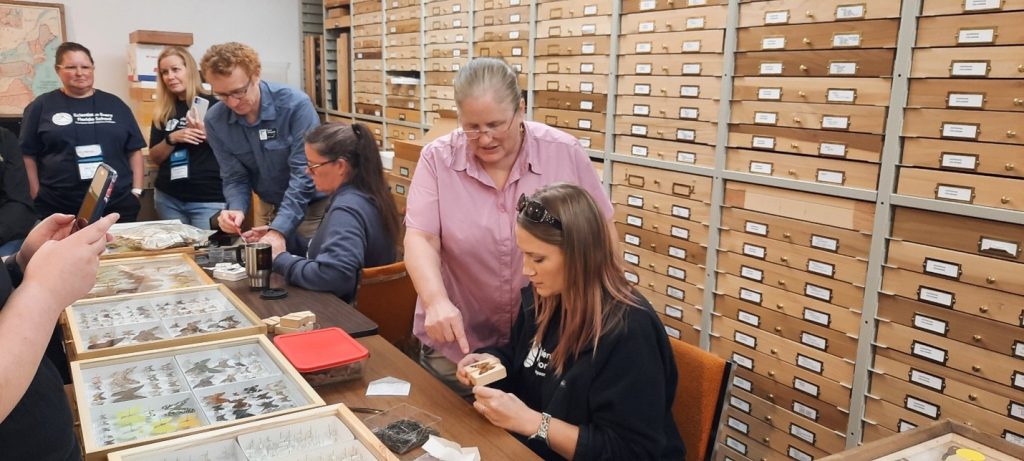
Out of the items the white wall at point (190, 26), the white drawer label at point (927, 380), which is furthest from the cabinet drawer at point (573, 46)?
the white wall at point (190, 26)

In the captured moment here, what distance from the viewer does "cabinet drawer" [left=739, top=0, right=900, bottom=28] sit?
7.89 feet

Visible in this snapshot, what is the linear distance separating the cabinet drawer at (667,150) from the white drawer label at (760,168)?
0.20 meters

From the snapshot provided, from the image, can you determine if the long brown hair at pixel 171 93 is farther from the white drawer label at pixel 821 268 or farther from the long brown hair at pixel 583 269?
the white drawer label at pixel 821 268

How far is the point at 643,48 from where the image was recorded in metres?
3.28

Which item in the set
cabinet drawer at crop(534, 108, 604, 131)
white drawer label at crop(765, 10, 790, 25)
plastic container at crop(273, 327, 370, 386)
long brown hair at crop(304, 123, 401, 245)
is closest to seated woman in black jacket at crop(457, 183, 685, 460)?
plastic container at crop(273, 327, 370, 386)

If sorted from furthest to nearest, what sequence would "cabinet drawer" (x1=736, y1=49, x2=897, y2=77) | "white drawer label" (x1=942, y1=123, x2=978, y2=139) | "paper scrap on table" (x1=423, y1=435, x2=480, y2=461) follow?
"cabinet drawer" (x1=736, y1=49, x2=897, y2=77) → "white drawer label" (x1=942, y1=123, x2=978, y2=139) → "paper scrap on table" (x1=423, y1=435, x2=480, y2=461)

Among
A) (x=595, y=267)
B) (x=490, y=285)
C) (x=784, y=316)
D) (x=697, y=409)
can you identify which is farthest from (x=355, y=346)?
(x=784, y=316)

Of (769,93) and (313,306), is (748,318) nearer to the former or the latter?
(769,93)

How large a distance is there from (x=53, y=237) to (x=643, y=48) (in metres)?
2.42

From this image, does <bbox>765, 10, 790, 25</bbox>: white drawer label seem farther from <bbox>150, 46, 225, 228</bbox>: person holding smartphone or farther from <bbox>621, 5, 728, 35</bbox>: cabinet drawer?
<bbox>150, 46, 225, 228</bbox>: person holding smartphone

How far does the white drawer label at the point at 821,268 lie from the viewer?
2.64 meters

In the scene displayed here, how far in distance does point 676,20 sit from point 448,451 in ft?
7.41

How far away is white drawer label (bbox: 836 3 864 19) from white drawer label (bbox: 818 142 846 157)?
43 cm

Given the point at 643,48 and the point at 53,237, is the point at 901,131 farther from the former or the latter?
the point at 53,237
